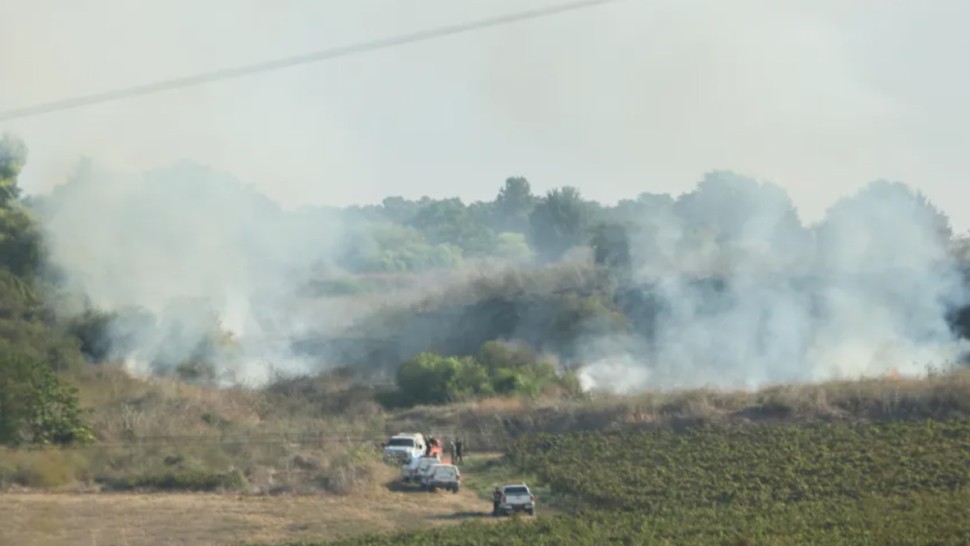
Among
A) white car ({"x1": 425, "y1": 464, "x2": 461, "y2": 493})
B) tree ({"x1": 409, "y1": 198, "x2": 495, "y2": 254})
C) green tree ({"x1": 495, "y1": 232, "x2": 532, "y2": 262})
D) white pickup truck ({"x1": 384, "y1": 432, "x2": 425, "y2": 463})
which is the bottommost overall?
white car ({"x1": 425, "y1": 464, "x2": 461, "y2": 493})

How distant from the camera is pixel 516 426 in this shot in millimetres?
60375

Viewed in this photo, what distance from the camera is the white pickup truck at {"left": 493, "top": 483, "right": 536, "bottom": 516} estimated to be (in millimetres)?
45406

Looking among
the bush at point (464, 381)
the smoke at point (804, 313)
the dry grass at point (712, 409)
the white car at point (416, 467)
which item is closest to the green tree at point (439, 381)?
the bush at point (464, 381)

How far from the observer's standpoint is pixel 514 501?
149 feet

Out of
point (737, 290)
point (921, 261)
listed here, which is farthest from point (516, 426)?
point (921, 261)

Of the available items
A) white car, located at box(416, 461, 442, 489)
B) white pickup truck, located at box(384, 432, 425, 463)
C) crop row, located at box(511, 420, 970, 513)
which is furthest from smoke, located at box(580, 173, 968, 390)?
white car, located at box(416, 461, 442, 489)

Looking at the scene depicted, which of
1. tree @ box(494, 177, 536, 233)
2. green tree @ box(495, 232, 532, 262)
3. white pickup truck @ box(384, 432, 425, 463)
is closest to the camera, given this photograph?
white pickup truck @ box(384, 432, 425, 463)

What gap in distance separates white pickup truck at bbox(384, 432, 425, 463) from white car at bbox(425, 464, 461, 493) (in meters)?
3.51

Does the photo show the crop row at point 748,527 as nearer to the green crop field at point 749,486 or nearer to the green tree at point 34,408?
the green crop field at point 749,486

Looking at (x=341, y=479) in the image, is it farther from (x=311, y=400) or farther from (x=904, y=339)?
(x=904, y=339)

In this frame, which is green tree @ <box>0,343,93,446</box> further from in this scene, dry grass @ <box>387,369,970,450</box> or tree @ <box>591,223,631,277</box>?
tree @ <box>591,223,631,277</box>

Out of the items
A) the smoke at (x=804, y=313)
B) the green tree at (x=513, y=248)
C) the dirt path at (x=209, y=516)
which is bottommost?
the dirt path at (x=209, y=516)

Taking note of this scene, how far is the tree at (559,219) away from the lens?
448ft

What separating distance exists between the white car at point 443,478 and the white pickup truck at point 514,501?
440 centimetres
